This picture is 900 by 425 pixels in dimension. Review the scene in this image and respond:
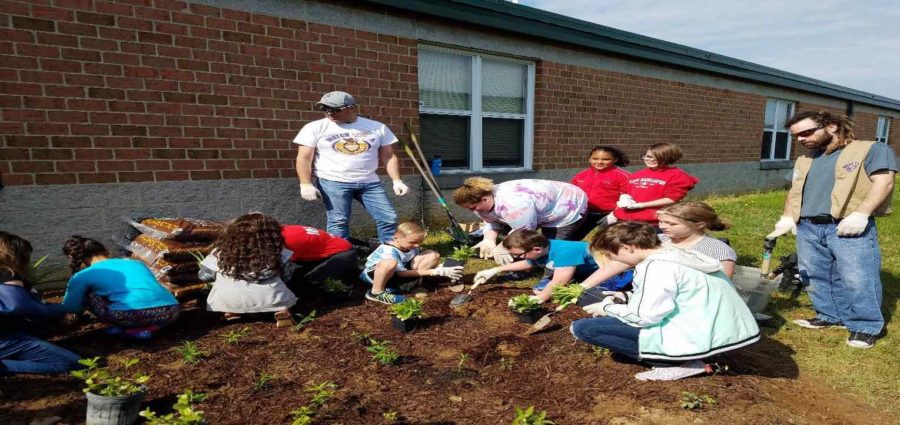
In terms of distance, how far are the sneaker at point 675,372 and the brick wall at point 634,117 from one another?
19.9 feet

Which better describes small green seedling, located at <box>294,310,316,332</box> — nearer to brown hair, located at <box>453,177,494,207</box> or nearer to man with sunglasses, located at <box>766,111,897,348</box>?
brown hair, located at <box>453,177,494,207</box>

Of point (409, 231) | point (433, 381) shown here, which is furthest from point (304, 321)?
point (433, 381)

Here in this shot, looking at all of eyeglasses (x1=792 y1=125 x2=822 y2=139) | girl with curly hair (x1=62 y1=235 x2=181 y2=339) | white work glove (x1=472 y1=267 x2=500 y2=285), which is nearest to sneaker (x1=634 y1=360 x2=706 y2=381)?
white work glove (x1=472 y1=267 x2=500 y2=285)

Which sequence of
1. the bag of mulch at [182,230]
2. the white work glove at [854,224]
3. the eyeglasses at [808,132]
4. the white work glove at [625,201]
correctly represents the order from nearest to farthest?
the white work glove at [854,224] → the eyeglasses at [808,132] → the bag of mulch at [182,230] → the white work glove at [625,201]

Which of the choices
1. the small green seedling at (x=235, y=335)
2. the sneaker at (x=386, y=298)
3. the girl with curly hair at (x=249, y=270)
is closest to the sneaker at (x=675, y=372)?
the sneaker at (x=386, y=298)

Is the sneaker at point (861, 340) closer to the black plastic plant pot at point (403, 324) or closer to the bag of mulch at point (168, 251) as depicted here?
the black plastic plant pot at point (403, 324)

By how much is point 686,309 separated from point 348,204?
3.56m

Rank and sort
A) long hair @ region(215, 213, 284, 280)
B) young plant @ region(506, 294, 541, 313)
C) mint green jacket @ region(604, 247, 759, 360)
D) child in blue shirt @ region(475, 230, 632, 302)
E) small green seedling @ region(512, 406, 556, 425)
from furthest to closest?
child in blue shirt @ region(475, 230, 632, 302)
young plant @ region(506, 294, 541, 313)
long hair @ region(215, 213, 284, 280)
mint green jacket @ region(604, 247, 759, 360)
small green seedling @ region(512, 406, 556, 425)

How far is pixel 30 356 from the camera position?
2.93 meters

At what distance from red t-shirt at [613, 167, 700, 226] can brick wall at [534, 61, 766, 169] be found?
156 inches

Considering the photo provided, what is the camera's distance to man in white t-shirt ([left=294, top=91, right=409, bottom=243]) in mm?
5137

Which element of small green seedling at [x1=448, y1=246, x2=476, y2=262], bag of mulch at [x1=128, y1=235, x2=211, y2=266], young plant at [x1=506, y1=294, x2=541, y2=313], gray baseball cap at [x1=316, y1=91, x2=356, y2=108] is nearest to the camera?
young plant at [x1=506, y1=294, x2=541, y2=313]

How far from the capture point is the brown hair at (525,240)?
430 cm

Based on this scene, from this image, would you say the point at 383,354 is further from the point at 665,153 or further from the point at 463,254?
the point at 665,153
